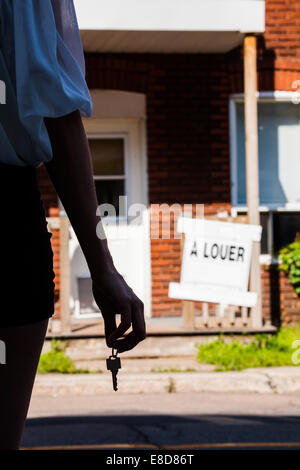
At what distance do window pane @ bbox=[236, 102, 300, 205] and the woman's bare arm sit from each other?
32.8 ft

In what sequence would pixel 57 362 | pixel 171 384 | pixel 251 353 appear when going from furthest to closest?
pixel 251 353 < pixel 57 362 < pixel 171 384

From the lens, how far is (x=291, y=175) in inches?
455

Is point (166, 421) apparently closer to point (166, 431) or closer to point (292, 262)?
point (166, 431)

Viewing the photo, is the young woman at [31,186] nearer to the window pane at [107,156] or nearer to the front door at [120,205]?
the front door at [120,205]

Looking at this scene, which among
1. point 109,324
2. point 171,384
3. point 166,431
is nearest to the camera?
point 109,324

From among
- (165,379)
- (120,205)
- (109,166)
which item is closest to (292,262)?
(120,205)

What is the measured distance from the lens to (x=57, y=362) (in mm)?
9367

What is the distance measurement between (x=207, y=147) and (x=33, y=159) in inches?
385

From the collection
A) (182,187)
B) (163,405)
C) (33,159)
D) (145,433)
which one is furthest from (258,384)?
(33,159)

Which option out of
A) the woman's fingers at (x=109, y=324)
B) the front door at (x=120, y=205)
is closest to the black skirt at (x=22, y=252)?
the woman's fingers at (x=109, y=324)

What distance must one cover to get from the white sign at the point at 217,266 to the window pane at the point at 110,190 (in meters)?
1.60

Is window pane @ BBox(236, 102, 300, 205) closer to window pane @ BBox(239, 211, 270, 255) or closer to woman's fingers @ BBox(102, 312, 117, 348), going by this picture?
window pane @ BBox(239, 211, 270, 255)

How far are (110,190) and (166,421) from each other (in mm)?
4964

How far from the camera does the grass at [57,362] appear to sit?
9.21 meters
